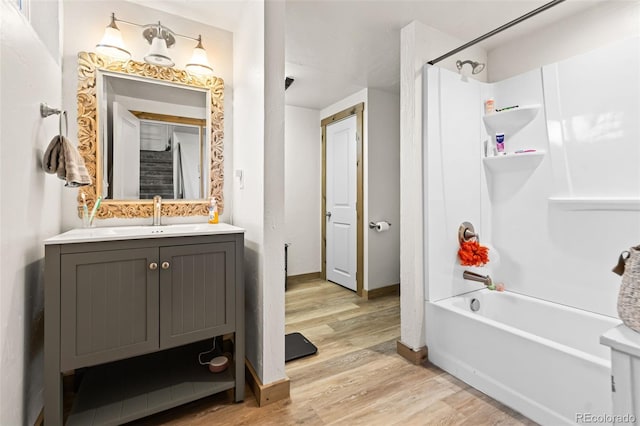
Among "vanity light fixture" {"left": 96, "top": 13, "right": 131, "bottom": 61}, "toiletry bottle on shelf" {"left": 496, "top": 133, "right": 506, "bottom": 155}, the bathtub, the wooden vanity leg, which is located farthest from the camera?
"toiletry bottle on shelf" {"left": 496, "top": 133, "right": 506, "bottom": 155}

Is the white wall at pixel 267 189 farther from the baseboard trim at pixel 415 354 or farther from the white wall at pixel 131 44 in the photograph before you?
the baseboard trim at pixel 415 354

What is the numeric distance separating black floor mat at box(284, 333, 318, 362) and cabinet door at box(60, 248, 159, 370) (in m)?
0.99

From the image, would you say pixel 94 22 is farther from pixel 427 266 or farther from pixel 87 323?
pixel 427 266

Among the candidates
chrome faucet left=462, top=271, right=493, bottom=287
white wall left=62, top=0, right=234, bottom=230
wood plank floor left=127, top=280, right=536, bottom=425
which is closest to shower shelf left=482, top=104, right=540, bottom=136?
chrome faucet left=462, top=271, right=493, bottom=287

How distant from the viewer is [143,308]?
142cm

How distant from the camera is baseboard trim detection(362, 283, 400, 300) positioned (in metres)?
3.42

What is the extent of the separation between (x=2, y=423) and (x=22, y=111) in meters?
1.17

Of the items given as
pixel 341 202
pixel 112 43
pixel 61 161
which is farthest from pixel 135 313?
pixel 341 202

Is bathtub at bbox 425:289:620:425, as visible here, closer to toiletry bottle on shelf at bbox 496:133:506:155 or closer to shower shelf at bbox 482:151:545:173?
shower shelf at bbox 482:151:545:173

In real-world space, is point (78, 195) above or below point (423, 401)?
above

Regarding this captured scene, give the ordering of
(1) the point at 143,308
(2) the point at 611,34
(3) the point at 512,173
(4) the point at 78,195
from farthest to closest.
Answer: (3) the point at 512,173 < (2) the point at 611,34 < (4) the point at 78,195 < (1) the point at 143,308

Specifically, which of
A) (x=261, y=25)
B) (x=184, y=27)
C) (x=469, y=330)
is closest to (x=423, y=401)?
(x=469, y=330)

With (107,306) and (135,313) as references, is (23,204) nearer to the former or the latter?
(107,306)

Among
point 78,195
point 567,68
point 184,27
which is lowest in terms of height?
point 78,195
